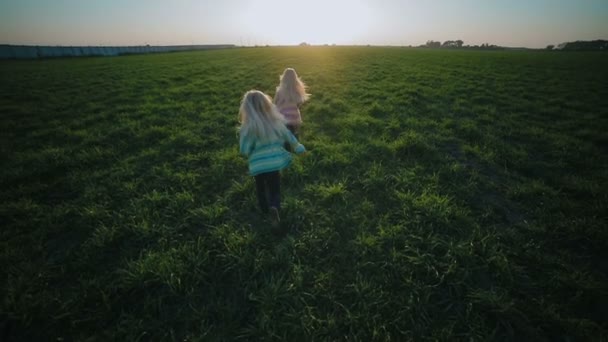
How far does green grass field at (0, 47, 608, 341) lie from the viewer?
2492 millimetres

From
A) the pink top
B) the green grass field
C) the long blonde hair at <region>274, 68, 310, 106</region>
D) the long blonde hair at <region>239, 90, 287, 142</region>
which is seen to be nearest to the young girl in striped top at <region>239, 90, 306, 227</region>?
the long blonde hair at <region>239, 90, 287, 142</region>

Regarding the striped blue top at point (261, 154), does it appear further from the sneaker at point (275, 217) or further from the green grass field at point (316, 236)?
the green grass field at point (316, 236)

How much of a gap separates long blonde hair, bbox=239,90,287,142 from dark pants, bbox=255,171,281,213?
54 cm

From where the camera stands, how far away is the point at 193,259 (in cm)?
307

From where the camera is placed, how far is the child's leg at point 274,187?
3568 millimetres

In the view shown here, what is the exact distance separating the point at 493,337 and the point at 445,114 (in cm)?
750

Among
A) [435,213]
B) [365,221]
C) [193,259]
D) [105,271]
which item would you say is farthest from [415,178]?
[105,271]

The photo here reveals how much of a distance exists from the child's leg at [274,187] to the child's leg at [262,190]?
0.24ft

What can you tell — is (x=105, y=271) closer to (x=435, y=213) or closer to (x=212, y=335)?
(x=212, y=335)

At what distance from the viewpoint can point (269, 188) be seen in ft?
12.1

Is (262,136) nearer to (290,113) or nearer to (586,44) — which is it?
(290,113)

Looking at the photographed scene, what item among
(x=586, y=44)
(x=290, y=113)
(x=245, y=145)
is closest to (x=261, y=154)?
(x=245, y=145)

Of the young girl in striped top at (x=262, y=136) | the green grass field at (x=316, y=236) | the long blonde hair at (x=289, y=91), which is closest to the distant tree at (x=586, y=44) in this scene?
the green grass field at (x=316, y=236)

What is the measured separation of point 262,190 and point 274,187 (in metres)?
0.18
